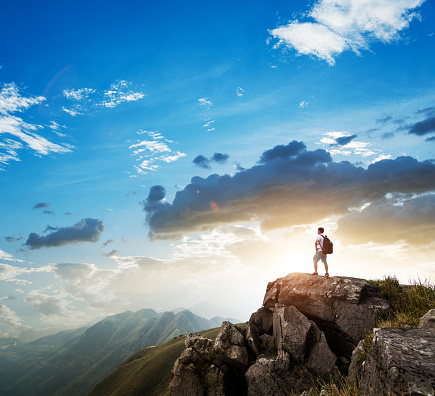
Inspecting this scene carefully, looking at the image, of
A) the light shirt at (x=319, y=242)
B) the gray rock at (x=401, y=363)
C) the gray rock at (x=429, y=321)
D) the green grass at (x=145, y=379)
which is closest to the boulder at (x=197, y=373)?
the light shirt at (x=319, y=242)

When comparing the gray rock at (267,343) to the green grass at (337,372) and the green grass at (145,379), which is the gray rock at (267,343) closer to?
the green grass at (337,372)

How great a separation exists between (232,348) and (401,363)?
20.2 meters

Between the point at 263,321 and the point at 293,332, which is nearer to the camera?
the point at 293,332

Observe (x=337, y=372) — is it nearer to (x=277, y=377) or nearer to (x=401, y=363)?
(x=277, y=377)

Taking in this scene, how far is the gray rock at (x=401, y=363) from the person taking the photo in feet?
18.2

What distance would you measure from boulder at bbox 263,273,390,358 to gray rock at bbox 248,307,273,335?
10.8 ft

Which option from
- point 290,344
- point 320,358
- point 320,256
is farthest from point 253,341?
point 320,256

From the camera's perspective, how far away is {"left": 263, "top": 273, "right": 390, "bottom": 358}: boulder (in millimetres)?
18906

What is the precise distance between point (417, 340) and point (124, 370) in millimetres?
180919

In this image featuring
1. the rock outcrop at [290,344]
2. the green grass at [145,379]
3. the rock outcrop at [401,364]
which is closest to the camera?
the rock outcrop at [401,364]

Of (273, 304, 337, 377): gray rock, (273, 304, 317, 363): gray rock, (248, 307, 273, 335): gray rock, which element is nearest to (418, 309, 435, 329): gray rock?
(273, 304, 337, 377): gray rock

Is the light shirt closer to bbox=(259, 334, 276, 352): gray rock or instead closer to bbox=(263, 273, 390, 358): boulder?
bbox=(263, 273, 390, 358): boulder

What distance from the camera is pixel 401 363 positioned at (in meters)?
6.07

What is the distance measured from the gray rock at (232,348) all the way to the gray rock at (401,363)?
55.3 ft
